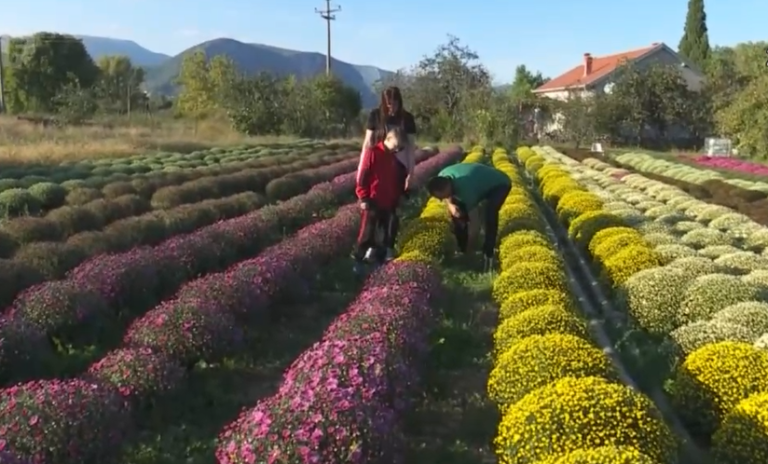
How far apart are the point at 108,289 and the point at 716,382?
15.6 ft

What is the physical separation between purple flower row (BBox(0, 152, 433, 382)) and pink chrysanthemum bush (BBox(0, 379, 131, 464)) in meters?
1.27

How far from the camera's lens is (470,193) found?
907 centimetres

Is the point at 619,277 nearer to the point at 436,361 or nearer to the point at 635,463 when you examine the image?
the point at 436,361

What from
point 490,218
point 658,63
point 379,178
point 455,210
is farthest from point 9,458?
point 658,63

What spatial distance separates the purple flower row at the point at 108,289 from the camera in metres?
5.49

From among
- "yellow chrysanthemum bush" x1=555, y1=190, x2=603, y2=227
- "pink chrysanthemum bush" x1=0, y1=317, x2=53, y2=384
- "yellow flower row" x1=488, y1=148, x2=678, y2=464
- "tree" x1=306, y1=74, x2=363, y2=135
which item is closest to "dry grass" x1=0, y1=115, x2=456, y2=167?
"tree" x1=306, y1=74, x2=363, y2=135

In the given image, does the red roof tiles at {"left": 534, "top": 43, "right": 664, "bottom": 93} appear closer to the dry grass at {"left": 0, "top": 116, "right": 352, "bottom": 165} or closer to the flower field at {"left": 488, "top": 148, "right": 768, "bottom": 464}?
the dry grass at {"left": 0, "top": 116, "right": 352, "bottom": 165}

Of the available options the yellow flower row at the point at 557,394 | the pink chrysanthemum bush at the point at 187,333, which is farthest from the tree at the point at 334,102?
the pink chrysanthemum bush at the point at 187,333

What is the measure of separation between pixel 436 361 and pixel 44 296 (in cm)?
297

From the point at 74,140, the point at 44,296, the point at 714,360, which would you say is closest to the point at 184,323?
the point at 44,296

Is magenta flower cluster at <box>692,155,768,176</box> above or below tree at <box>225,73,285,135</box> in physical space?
below

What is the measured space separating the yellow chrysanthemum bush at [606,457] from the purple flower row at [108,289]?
3.63m

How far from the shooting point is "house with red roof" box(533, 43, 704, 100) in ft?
179

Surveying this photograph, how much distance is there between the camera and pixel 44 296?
631cm
